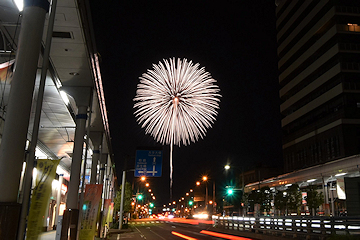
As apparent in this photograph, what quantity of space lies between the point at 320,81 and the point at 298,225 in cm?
4556

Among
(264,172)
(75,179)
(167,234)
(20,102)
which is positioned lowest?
(167,234)

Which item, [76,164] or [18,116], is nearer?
[18,116]

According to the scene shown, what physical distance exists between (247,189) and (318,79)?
80.1ft

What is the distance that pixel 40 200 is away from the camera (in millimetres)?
9508

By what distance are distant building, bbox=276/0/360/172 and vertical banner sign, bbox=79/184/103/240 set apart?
4540 cm

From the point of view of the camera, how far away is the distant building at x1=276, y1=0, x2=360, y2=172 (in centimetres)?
5562

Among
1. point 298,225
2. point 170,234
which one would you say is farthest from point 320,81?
point 298,225

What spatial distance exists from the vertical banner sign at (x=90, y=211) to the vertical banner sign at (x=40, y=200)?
27.6 feet

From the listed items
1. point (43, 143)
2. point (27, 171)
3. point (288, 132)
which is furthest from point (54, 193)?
point (288, 132)

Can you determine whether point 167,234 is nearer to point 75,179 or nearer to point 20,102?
point 75,179

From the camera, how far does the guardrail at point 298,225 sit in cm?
1712

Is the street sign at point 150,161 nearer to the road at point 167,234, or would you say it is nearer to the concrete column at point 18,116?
the road at point 167,234

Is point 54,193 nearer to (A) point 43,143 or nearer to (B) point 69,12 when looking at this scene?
(A) point 43,143

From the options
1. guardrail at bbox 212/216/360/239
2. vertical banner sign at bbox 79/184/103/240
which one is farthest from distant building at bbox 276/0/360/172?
vertical banner sign at bbox 79/184/103/240
